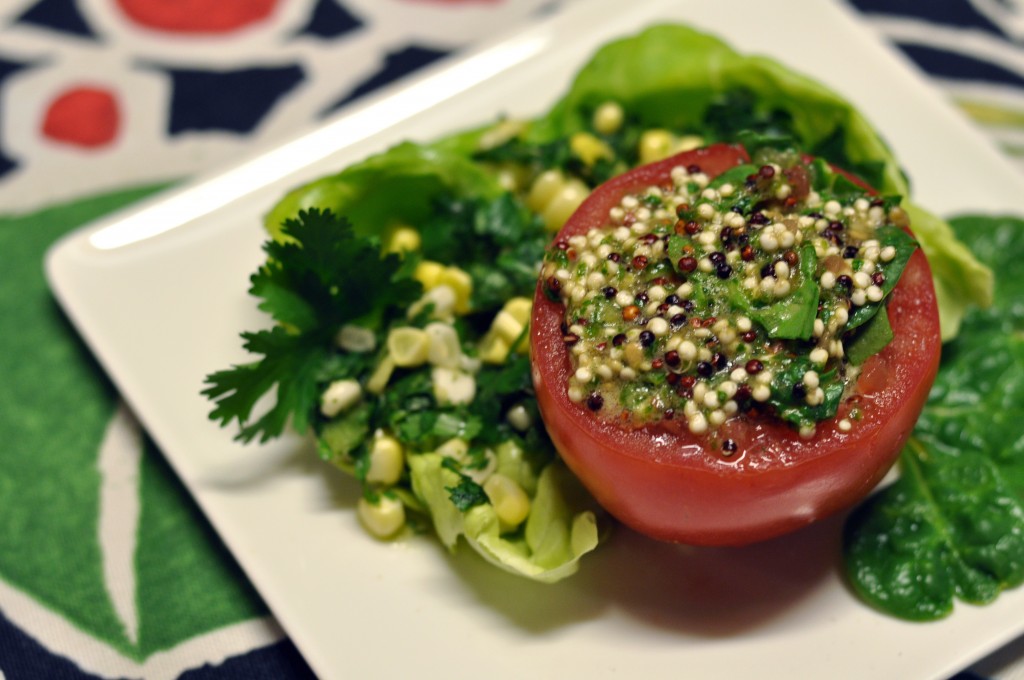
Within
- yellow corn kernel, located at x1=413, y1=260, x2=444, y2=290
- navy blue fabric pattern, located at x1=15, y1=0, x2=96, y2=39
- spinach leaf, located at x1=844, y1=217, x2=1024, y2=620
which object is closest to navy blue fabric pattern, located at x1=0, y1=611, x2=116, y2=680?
yellow corn kernel, located at x1=413, y1=260, x2=444, y2=290

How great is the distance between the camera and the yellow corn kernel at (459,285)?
252cm

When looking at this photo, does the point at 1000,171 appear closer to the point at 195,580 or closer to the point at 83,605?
the point at 195,580

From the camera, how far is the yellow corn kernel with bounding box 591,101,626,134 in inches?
111

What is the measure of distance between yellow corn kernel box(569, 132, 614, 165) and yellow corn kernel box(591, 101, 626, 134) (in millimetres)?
73

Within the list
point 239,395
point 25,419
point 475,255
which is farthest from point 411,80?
point 25,419

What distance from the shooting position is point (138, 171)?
334cm

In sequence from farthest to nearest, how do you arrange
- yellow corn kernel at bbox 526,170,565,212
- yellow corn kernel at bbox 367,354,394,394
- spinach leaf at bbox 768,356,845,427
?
1. yellow corn kernel at bbox 526,170,565,212
2. yellow corn kernel at bbox 367,354,394,394
3. spinach leaf at bbox 768,356,845,427

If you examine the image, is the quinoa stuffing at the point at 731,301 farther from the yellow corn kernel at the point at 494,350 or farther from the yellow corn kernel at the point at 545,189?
the yellow corn kernel at the point at 545,189

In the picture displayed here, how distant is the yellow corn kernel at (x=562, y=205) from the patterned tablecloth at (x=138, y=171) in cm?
105

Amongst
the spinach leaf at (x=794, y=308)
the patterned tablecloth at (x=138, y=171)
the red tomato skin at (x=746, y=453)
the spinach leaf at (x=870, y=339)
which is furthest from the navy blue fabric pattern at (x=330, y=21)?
the spinach leaf at (x=870, y=339)

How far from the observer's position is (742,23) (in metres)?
3.19

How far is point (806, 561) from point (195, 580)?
4.40 ft

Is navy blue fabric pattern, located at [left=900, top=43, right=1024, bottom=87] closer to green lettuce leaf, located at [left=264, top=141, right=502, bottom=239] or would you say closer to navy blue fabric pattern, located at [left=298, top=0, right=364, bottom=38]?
green lettuce leaf, located at [left=264, top=141, right=502, bottom=239]

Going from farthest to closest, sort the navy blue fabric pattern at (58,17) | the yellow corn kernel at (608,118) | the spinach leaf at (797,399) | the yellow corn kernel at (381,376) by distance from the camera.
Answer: the navy blue fabric pattern at (58,17) → the yellow corn kernel at (608,118) → the yellow corn kernel at (381,376) → the spinach leaf at (797,399)
